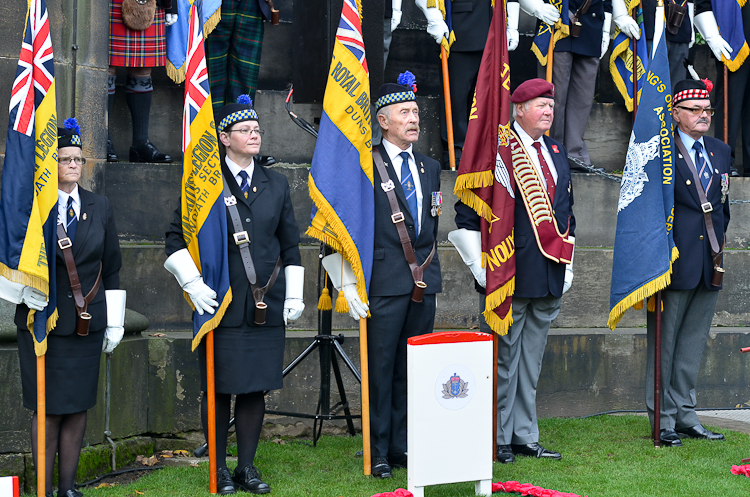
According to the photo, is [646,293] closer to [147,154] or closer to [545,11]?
[545,11]

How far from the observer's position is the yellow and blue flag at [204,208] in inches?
199

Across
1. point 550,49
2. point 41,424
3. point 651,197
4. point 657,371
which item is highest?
point 550,49

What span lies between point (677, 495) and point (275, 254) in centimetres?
248

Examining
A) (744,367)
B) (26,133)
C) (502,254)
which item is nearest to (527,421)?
(502,254)

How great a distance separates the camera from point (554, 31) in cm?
833

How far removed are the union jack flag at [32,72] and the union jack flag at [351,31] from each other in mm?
1627

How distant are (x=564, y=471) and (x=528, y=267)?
A: 121 centimetres

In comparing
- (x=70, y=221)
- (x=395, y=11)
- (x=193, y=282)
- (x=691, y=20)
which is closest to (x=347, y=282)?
(x=193, y=282)

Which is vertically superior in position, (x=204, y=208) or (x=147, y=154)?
(x=147, y=154)

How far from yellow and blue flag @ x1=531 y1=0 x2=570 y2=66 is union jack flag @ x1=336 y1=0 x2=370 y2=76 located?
3149mm

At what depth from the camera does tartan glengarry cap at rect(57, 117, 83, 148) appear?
4.98 m

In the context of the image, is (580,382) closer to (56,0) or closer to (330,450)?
(330,450)

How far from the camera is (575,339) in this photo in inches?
282

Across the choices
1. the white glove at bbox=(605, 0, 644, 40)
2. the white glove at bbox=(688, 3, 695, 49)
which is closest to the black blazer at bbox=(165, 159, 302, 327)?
the white glove at bbox=(605, 0, 644, 40)
